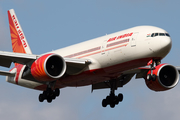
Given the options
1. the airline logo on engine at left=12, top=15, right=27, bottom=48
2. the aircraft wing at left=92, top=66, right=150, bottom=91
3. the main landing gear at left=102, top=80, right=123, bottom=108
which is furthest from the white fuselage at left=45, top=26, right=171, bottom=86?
the airline logo on engine at left=12, top=15, right=27, bottom=48

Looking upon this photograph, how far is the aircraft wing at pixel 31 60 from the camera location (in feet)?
125

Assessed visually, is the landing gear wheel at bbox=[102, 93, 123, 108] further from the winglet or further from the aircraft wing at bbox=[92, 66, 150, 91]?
the winglet

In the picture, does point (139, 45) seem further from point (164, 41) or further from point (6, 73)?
point (6, 73)

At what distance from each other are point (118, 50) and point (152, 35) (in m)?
2.99

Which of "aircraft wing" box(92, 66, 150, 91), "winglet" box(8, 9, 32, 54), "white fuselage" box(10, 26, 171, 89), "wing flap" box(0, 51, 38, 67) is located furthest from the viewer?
"winglet" box(8, 9, 32, 54)

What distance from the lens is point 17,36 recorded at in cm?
4994

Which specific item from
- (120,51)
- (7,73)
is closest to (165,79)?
(120,51)

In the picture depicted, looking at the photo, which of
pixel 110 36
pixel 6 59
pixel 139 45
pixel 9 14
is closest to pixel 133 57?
pixel 139 45

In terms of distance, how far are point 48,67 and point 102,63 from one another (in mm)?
4500

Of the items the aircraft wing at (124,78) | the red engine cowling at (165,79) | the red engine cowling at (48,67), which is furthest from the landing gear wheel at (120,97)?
the red engine cowling at (48,67)

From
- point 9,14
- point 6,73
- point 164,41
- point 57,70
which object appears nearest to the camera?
point 164,41

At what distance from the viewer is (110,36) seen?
38594 millimetres

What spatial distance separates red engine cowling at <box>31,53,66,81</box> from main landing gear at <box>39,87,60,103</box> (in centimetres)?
392

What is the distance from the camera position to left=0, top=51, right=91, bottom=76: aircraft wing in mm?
38062
